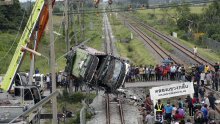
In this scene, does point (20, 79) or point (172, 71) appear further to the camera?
point (172, 71)

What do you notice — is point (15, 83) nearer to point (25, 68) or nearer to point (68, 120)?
point (68, 120)

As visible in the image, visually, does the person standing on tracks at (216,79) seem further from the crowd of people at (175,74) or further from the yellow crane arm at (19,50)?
the yellow crane arm at (19,50)

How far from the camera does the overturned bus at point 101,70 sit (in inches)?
1087

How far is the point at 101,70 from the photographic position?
27859mm

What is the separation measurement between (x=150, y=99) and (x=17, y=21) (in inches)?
2166

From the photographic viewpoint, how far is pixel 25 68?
154ft

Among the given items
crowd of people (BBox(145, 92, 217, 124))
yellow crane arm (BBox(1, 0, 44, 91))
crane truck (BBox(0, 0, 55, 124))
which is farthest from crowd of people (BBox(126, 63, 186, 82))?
yellow crane arm (BBox(1, 0, 44, 91))

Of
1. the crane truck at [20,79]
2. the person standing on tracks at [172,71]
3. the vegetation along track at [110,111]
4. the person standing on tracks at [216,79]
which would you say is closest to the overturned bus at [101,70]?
the vegetation along track at [110,111]

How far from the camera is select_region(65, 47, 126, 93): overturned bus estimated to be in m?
27.6

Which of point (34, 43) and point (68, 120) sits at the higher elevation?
point (34, 43)

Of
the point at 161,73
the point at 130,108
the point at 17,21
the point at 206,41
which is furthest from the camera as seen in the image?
the point at 17,21

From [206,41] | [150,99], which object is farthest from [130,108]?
[206,41]

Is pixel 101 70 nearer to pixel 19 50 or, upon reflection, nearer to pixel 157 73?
pixel 19 50

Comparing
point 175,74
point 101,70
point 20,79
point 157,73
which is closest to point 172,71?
point 175,74
